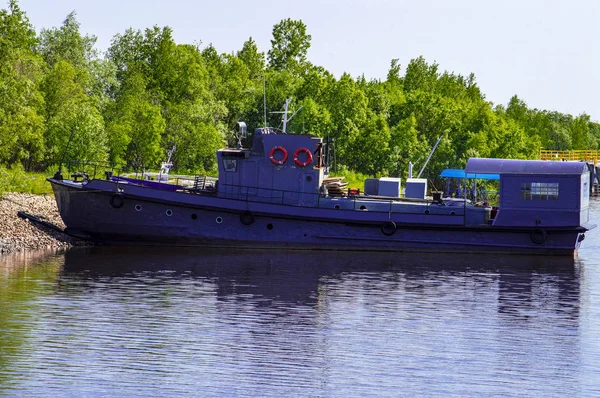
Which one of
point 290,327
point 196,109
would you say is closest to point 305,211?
point 290,327

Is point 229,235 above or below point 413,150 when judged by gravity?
below

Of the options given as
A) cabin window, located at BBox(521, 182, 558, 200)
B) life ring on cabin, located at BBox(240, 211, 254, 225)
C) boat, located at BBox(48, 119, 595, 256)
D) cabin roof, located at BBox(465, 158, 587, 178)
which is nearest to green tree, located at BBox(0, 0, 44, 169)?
boat, located at BBox(48, 119, 595, 256)

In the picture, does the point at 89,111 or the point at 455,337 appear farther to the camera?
the point at 89,111

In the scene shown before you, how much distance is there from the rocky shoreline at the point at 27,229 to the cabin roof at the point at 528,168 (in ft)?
61.2

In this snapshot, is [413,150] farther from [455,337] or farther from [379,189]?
[455,337]

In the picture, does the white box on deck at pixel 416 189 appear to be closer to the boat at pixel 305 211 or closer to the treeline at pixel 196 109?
the boat at pixel 305 211

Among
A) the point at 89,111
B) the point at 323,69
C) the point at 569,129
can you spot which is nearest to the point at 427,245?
the point at 89,111

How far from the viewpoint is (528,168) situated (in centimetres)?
4666

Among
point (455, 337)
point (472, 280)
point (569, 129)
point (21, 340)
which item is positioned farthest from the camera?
point (569, 129)

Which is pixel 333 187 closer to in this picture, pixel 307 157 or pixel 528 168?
pixel 307 157

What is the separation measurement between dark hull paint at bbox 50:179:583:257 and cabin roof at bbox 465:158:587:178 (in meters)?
2.64

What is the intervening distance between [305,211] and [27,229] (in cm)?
1229

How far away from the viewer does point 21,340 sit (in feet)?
90.3

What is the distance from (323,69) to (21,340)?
76.6 meters
